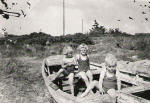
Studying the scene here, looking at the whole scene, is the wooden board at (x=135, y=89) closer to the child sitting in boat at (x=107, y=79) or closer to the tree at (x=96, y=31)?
the child sitting in boat at (x=107, y=79)

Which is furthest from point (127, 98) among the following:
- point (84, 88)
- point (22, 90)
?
point (22, 90)

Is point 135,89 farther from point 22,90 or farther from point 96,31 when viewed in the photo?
point 96,31

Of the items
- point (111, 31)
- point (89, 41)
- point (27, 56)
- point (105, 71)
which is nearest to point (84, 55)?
point (105, 71)

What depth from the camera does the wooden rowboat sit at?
3.93 m

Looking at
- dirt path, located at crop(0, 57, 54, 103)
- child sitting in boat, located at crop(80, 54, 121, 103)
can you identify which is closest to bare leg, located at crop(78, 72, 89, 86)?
child sitting in boat, located at crop(80, 54, 121, 103)

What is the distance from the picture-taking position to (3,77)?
40.0 feet

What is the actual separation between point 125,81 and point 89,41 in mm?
22156

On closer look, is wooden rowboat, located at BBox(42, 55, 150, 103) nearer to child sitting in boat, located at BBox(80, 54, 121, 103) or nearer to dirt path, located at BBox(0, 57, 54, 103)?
child sitting in boat, located at BBox(80, 54, 121, 103)

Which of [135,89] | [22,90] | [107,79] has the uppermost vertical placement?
[107,79]

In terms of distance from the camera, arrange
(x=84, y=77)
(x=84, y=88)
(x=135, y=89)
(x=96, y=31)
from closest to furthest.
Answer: (x=135, y=89) < (x=84, y=77) < (x=84, y=88) < (x=96, y=31)

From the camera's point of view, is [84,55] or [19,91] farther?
[19,91]

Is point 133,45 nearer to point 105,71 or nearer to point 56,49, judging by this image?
point 56,49

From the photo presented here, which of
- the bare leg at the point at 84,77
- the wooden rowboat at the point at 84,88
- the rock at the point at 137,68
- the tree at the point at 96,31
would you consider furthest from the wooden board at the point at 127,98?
the tree at the point at 96,31

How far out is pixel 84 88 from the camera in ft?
23.6
